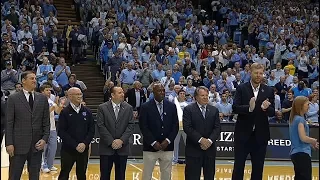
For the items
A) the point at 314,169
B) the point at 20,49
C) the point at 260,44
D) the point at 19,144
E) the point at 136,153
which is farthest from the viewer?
the point at 260,44

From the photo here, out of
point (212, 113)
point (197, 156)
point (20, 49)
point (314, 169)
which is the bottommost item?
point (314, 169)

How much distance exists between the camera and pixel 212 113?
30.9ft

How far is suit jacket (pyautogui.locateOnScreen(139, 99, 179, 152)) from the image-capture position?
31.0 feet

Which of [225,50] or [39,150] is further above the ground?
[225,50]

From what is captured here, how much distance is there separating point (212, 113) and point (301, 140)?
1.66 metres

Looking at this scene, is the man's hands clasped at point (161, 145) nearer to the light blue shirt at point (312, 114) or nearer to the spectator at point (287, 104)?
the spectator at point (287, 104)

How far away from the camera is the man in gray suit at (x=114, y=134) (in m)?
9.52

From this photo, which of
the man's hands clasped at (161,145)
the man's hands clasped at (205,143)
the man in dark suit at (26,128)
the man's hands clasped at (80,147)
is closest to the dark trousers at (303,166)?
the man's hands clasped at (205,143)

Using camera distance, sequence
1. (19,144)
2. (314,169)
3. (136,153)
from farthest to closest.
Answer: (136,153)
(314,169)
(19,144)

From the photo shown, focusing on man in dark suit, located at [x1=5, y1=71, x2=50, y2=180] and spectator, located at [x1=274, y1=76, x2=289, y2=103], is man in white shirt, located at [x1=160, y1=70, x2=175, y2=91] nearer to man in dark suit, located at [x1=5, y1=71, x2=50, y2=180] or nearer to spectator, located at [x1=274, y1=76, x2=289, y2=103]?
spectator, located at [x1=274, y1=76, x2=289, y2=103]

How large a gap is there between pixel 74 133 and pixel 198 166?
6.53 ft

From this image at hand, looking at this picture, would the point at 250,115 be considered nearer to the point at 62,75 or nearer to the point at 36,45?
the point at 62,75

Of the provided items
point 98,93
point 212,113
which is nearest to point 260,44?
point 98,93

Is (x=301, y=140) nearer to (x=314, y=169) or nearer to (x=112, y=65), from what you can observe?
(x=314, y=169)
